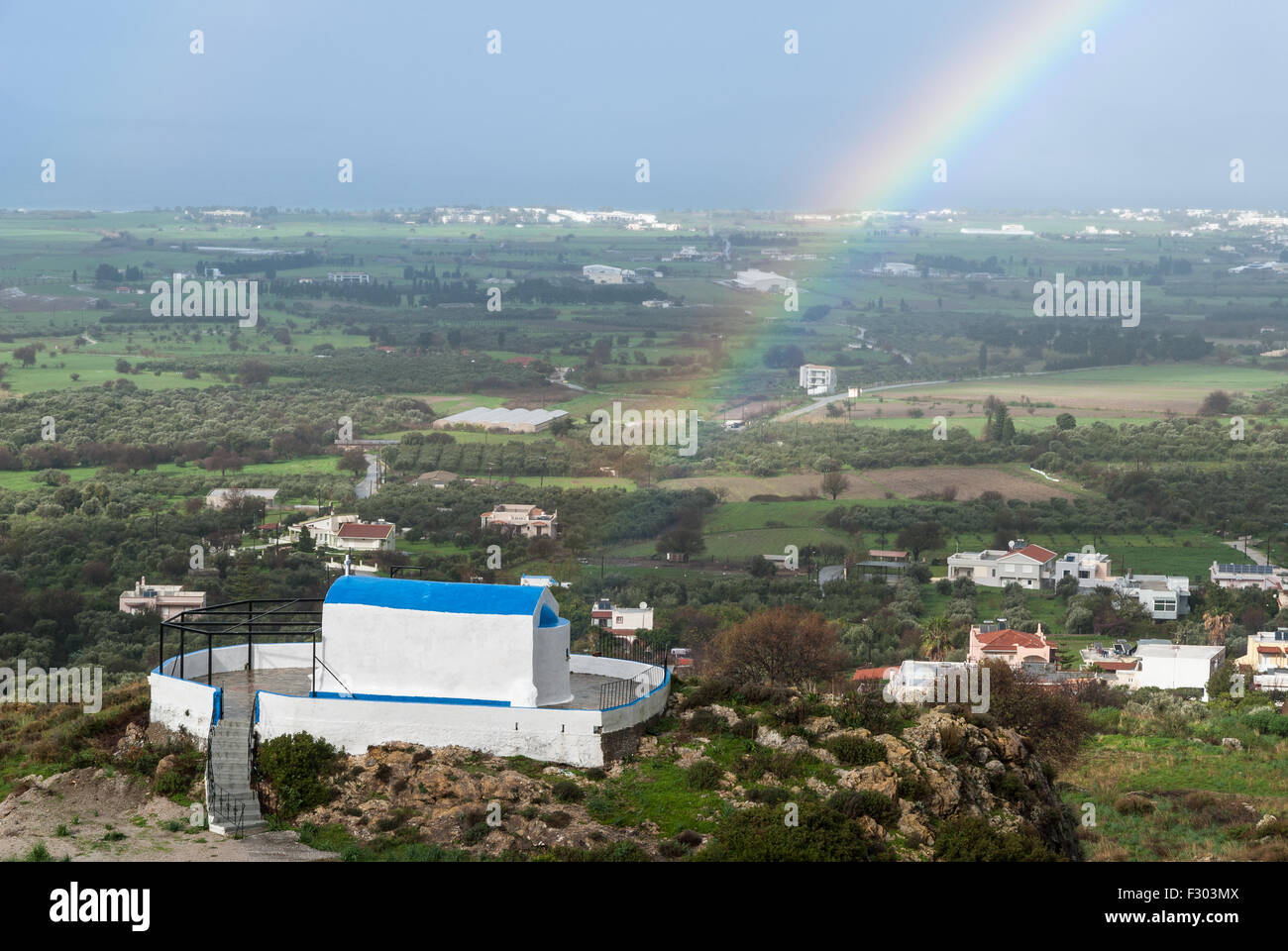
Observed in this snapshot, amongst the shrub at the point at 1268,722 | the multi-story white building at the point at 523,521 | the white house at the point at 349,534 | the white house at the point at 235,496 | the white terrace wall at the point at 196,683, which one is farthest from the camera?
the white house at the point at 235,496

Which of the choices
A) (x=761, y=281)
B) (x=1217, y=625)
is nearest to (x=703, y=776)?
(x=1217, y=625)

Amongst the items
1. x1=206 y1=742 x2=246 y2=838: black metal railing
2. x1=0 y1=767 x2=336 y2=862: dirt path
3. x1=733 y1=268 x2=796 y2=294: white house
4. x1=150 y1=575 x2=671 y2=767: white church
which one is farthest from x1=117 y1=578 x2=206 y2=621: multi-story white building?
x1=733 y1=268 x2=796 y2=294: white house

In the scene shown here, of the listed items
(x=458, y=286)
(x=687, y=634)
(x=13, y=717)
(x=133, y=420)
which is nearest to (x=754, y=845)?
(x=13, y=717)

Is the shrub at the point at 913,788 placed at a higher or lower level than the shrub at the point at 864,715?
lower

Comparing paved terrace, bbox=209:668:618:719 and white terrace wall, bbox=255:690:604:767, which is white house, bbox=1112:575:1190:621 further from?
white terrace wall, bbox=255:690:604:767

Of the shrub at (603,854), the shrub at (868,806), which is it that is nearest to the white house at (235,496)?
the shrub at (868,806)

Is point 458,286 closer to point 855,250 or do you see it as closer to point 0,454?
point 855,250

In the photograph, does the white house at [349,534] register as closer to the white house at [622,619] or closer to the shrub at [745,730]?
the white house at [622,619]
